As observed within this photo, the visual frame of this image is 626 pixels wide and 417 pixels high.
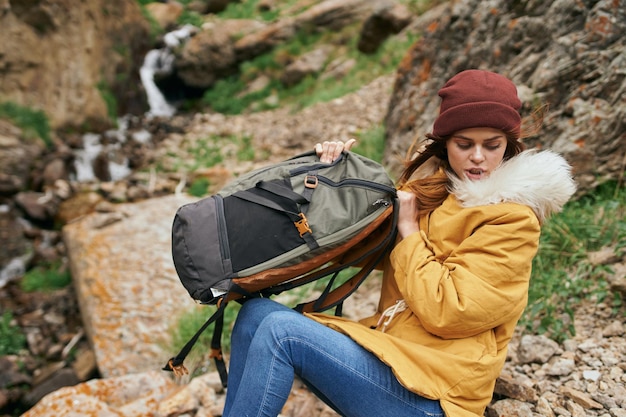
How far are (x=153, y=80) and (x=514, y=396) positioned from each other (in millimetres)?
12277

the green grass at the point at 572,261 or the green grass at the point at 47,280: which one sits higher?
the green grass at the point at 572,261

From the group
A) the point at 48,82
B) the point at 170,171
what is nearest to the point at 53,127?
the point at 48,82

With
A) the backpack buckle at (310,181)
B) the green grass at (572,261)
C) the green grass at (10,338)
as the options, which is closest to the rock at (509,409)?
the green grass at (572,261)

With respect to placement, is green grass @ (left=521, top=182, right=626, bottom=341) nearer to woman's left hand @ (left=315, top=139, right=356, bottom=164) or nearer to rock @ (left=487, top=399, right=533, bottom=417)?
rock @ (left=487, top=399, right=533, bottom=417)

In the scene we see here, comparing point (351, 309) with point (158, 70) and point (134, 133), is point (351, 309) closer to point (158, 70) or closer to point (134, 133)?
point (134, 133)

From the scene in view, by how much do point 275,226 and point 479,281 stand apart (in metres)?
0.78

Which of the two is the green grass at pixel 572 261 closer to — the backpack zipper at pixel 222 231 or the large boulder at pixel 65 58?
the backpack zipper at pixel 222 231

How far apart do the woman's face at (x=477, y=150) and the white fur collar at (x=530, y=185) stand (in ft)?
0.20

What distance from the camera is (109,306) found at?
14.6 feet

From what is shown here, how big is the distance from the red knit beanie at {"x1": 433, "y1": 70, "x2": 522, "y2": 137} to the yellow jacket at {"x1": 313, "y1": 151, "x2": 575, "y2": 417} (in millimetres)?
171

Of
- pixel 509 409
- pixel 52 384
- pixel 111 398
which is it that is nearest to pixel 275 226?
pixel 509 409

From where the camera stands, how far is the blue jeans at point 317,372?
170 centimetres

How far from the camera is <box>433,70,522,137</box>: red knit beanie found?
1.75 metres

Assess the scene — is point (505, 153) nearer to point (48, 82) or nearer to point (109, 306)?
point (109, 306)
